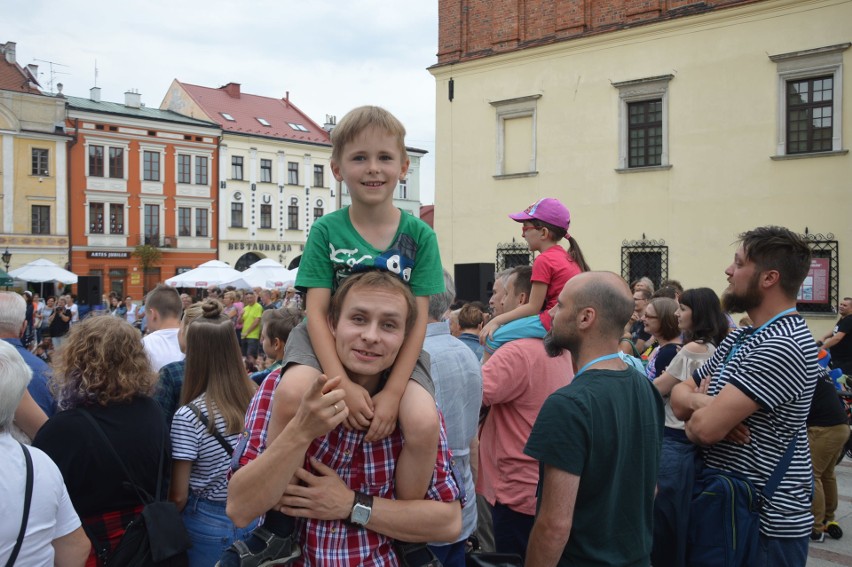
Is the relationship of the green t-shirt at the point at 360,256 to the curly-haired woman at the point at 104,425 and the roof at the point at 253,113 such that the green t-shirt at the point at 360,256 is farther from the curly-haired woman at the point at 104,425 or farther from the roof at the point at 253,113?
the roof at the point at 253,113

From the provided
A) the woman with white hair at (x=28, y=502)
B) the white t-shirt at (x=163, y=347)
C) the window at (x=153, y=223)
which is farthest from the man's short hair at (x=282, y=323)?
the window at (x=153, y=223)

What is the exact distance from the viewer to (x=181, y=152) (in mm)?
44812

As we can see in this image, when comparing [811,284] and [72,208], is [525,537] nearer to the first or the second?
[811,284]

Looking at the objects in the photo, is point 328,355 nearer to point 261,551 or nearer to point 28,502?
point 261,551

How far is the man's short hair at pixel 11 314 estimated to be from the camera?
14.4ft

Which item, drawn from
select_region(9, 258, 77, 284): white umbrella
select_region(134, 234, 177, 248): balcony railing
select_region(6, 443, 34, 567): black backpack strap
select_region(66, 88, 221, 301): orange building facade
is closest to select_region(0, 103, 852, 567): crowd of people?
select_region(6, 443, 34, 567): black backpack strap

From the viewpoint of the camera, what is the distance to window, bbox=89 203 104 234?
42.0 m

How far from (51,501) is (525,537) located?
8.15 feet

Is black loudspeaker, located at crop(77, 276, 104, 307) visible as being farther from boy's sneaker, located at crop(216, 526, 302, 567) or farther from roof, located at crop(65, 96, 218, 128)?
boy's sneaker, located at crop(216, 526, 302, 567)

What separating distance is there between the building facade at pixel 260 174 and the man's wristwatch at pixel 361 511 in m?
45.8

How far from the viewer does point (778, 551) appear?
3016 millimetres

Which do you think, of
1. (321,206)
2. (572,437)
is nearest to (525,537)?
(572,437)

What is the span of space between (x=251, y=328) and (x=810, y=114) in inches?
580

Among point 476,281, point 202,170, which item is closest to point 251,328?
point 476,281
